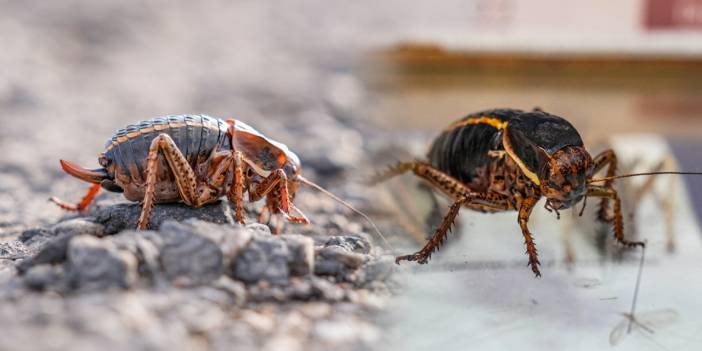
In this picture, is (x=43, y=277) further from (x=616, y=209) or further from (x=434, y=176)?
(x=616, y=209)

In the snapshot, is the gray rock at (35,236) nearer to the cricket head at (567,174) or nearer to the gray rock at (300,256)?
the gray rock at (300,256)

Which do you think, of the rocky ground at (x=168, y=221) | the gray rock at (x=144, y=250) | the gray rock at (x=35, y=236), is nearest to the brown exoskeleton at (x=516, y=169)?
the rocky ground at (x=168, y=221)

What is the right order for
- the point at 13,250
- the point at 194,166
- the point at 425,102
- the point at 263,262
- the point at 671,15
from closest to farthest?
the point at 263,262 → the point at 13,250 → the point at 194,166 → the point at 425,102 → the point at 671,15

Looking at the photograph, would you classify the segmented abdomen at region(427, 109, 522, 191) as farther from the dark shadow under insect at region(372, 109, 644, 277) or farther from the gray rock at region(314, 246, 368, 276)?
the gray rock at region(314, 246, 368, 276)

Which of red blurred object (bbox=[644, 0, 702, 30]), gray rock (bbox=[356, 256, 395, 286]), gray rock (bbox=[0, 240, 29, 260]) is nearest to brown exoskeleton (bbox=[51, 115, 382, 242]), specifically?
gray rock (bbox=[0, 240, 29, 260])

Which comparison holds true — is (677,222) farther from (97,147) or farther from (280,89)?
(280,89)

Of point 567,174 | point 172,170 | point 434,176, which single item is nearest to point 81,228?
point 172,170
